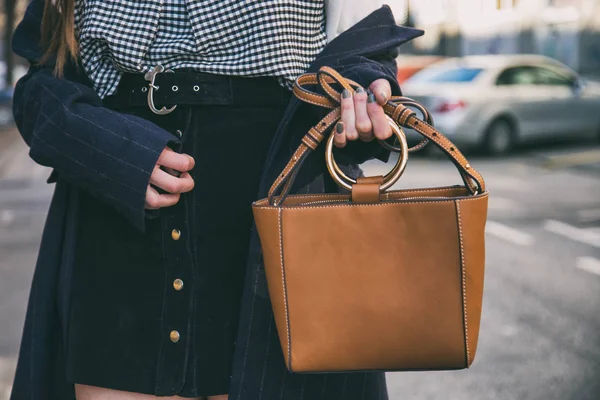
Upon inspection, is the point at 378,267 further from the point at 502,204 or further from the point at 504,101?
the point at 504,101

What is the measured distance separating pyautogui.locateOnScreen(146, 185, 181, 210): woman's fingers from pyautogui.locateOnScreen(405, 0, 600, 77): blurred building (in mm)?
21891

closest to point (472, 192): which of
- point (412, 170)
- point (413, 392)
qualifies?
point (413, 392)

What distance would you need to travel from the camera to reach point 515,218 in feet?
23.9

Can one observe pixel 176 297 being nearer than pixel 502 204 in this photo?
Yes

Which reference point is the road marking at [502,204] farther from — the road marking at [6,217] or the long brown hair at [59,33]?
the long brown hair at [59,33]

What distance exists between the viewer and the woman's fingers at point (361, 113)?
121 cm

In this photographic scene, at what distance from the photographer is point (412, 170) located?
10.3 meters

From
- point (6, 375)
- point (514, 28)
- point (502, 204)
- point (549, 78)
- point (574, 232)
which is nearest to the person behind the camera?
point (6, 375)

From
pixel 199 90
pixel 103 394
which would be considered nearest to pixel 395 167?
pixel 199 90

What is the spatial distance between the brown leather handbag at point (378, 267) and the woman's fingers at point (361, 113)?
32mm

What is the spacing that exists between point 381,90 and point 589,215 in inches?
266

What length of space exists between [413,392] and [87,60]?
8.65ft

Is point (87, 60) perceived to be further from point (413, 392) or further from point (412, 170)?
point (412, 170)

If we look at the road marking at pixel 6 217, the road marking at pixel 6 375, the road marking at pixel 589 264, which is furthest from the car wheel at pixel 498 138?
the road marking at pixel 6 375
